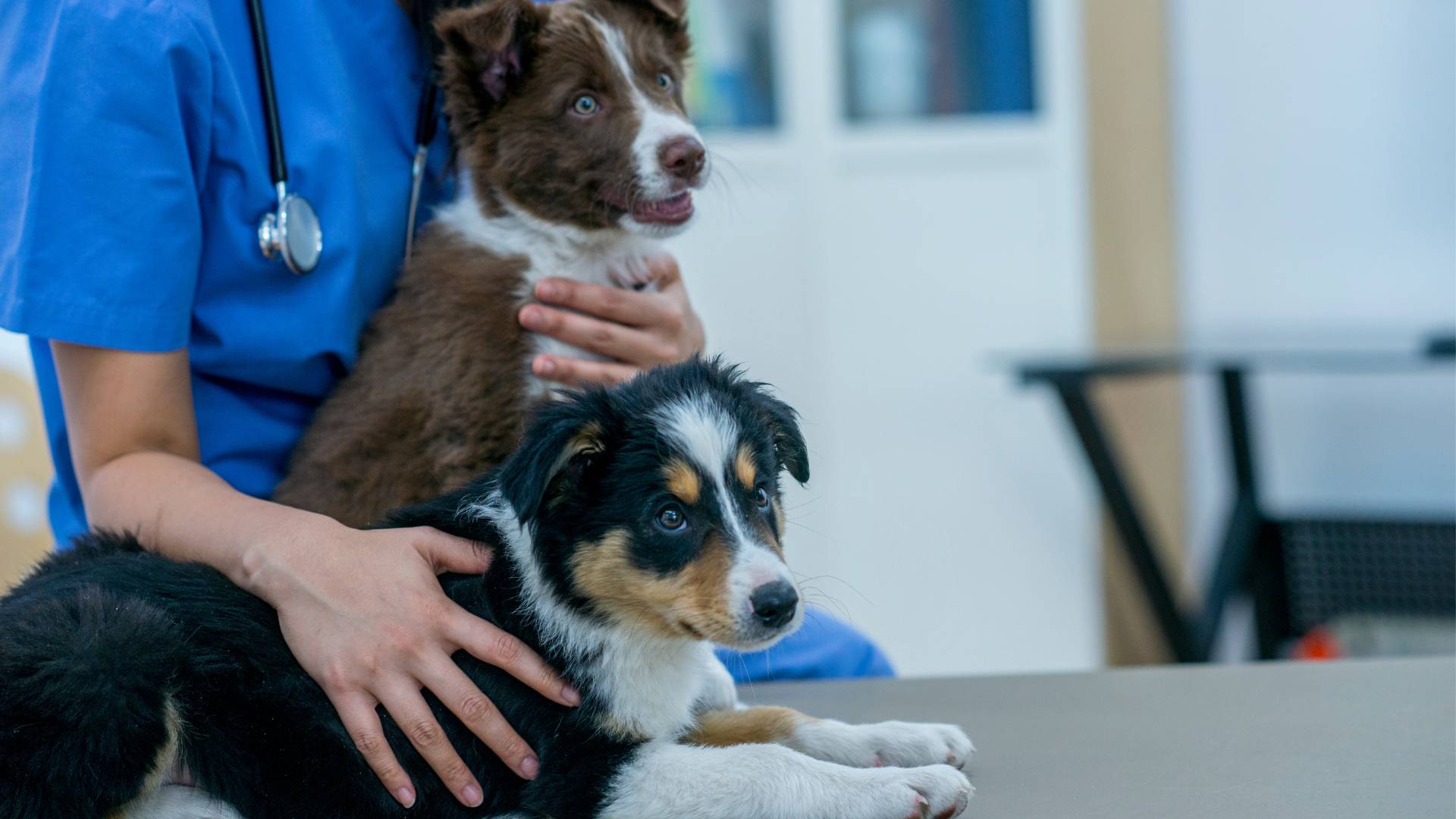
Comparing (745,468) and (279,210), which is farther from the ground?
(279,210)

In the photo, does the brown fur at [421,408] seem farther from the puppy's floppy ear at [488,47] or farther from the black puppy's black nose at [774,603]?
the black puppy's black nose at [774,603]

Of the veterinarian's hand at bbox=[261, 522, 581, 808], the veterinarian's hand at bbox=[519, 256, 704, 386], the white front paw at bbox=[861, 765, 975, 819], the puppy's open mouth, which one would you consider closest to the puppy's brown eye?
the puppy's open mouth

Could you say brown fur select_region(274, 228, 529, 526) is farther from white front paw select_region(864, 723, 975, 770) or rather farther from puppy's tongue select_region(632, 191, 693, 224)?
white front paw select_region(864, 723, 975, 770)

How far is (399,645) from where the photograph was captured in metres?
1.10

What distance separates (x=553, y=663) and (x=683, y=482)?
0.19 m

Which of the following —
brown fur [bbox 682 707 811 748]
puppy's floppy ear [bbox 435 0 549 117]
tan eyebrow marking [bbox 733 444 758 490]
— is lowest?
brown fur [bbox 682 707 811 748]

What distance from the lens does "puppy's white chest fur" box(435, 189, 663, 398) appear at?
1610mm

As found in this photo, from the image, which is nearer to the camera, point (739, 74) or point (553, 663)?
point (553, 663)

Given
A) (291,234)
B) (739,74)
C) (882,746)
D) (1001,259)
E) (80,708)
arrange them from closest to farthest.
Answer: (80,708) < (882,746) < (291,234) < (1001,259) < (739,74)

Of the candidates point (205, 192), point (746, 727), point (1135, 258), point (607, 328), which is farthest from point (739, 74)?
point (746, 727)

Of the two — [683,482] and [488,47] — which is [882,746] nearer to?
[683,482]

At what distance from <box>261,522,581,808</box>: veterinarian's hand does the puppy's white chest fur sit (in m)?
0.51

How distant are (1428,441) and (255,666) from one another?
342 cm

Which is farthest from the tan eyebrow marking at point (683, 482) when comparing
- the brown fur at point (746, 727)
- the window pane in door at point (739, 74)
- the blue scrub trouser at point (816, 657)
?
the window pane in door at point (739, 74)
